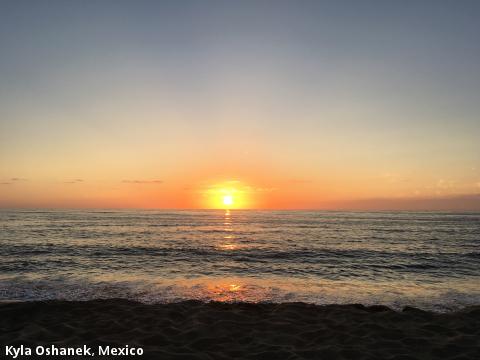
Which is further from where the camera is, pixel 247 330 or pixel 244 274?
pixel 244 274

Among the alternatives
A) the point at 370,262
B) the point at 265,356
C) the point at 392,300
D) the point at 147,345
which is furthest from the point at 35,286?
the point at 370,262

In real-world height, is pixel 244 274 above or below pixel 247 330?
below

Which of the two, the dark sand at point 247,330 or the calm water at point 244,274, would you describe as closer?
the dark sand at point 247,330

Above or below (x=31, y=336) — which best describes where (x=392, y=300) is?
below

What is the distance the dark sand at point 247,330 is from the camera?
684 centimetres

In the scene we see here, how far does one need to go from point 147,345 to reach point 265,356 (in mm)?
2610

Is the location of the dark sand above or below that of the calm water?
above

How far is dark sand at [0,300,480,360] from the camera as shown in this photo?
684 cm

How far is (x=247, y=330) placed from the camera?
812 cm

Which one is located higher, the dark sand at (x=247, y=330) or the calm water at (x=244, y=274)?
the dark sand at (x=247, y=330)

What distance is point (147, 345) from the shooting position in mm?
7137

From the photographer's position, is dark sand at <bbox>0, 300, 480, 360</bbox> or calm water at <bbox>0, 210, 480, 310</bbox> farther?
calm water at <bbox>0, 210, 480, 310</bbox>

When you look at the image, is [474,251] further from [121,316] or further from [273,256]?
[121,316]

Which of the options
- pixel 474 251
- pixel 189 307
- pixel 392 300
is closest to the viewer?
pixel 189 307
